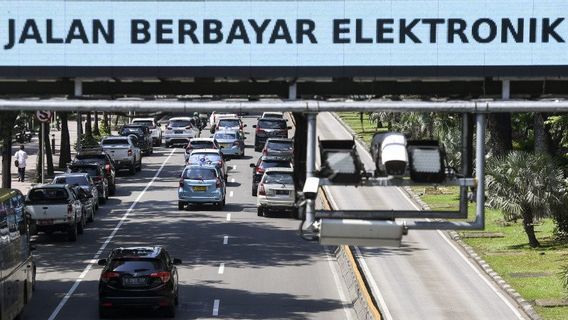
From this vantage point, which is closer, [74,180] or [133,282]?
[133,282]

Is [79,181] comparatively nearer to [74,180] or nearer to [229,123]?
[74,180]

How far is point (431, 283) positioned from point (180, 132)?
4788 cm

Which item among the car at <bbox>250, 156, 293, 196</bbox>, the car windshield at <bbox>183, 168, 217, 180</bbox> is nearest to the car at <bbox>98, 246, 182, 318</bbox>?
the car windshield at <bbox>183, 168, 217, 180</bbox>

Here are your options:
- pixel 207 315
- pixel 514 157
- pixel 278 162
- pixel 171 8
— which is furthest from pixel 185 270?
pixel 171 8

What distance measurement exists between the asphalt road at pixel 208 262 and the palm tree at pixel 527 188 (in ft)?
21.7

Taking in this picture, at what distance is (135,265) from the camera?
99.5ft

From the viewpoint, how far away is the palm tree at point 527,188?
142 ft

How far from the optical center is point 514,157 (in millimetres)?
44625

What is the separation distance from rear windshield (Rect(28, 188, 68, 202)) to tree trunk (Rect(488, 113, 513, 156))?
19.5 metres

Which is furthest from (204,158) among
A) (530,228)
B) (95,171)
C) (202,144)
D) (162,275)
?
(162,275)

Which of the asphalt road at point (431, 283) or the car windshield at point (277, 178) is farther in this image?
the car windshield at point (277, 178)

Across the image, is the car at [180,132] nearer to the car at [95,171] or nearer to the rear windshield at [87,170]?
the car at [95,171]

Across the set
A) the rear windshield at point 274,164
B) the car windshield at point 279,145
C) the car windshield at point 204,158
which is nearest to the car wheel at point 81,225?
the rear windshield at point 274,164

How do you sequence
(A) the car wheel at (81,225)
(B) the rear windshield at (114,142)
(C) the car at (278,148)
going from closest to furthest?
(A) the car wheel at (81,225) < (B) the rear windshield at (114,142) < (C) the car at (278,148)
